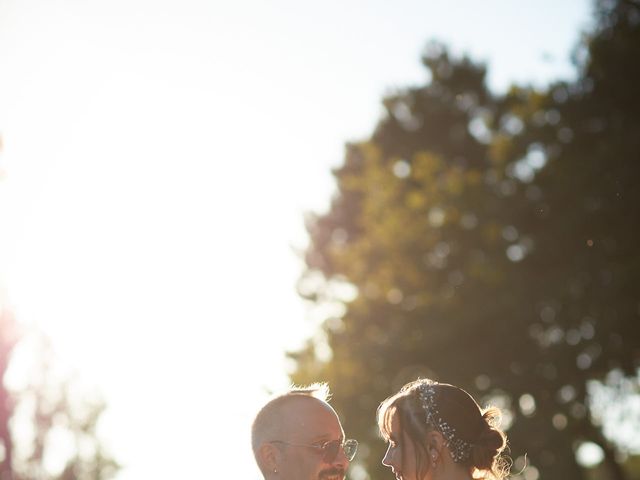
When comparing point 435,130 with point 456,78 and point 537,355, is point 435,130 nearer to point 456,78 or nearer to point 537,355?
point 456,78

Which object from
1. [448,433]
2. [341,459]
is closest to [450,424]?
[448,433]

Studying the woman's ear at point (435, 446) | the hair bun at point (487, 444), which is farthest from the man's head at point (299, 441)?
the hair bun at point (487, 444)

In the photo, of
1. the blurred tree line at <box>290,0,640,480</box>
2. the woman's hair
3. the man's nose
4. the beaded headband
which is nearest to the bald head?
the man's nose

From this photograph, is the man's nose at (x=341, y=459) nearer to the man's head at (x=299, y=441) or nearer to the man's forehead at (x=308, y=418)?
the man's head at (x=299, y=441)

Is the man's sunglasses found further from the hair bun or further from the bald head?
the hair bun

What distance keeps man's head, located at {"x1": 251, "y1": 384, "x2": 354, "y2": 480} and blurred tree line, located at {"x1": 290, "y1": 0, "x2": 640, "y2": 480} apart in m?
19.1

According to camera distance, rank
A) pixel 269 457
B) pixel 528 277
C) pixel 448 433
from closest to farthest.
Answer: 1. pixel 448 433
2. pixel 269 457
3. pixel 528 277

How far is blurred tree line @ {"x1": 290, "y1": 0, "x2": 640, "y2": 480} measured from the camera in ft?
82.9

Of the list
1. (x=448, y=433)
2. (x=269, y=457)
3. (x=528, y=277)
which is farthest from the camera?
(x=528, y=277)

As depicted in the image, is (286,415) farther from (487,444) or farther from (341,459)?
(487,444)

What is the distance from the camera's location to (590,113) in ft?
86.8

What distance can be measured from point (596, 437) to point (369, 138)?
54.0ft

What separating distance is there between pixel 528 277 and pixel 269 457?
22580 mm

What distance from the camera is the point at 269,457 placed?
5637 millimetres
